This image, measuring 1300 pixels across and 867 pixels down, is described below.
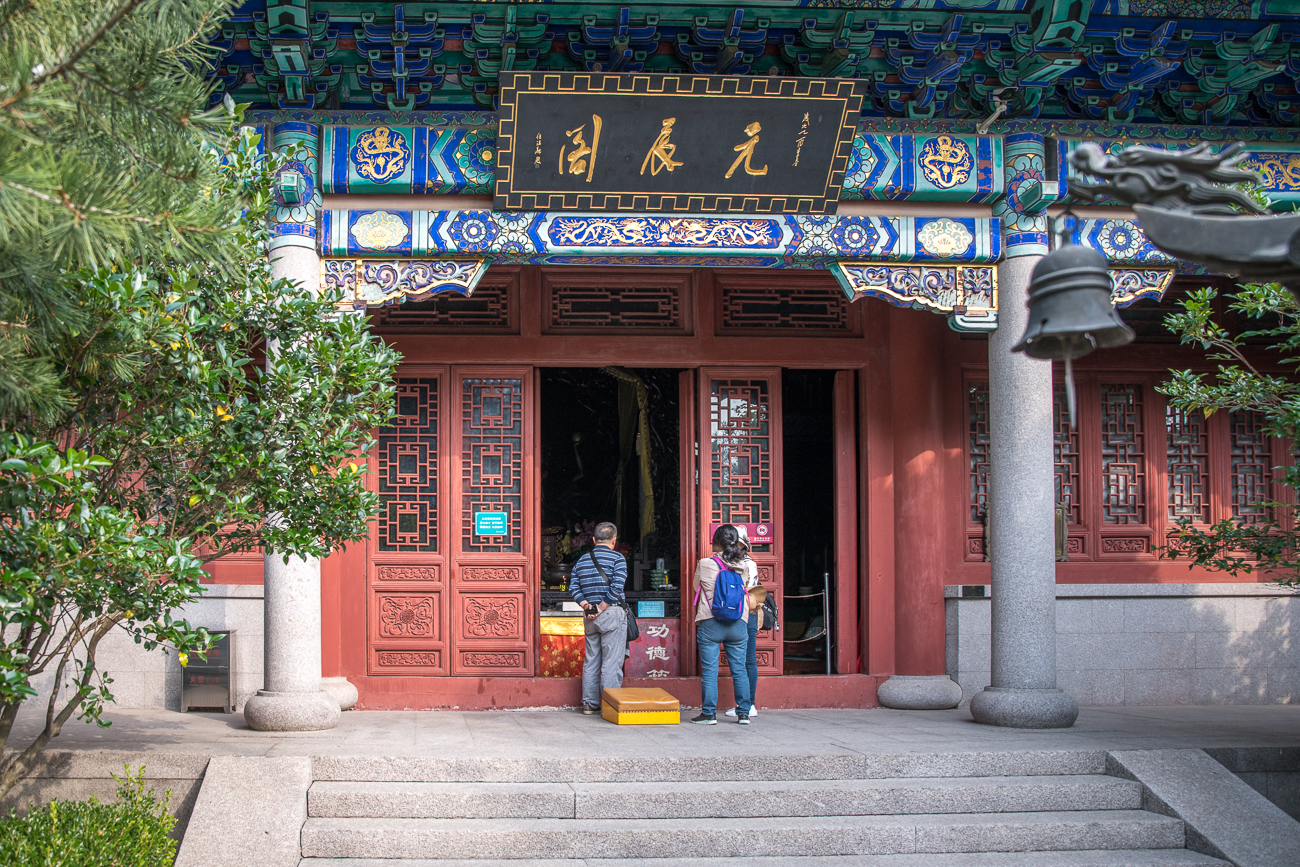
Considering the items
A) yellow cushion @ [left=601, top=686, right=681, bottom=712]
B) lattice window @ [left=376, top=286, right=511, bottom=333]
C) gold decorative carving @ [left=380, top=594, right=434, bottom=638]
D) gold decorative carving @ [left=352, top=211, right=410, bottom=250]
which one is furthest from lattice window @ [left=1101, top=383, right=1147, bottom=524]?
gold decorative carving @ [left=352, top=211, right=410, bottom=250]

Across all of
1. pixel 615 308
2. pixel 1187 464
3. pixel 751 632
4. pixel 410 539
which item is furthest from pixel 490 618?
pixel 1187 464

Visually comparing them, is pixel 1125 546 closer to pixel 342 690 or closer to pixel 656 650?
pixel 656 650

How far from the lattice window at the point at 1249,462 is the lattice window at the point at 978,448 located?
6.78 feet

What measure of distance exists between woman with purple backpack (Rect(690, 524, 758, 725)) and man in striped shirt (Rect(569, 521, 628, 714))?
24.8 inches

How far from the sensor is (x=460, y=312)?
8.87 metres

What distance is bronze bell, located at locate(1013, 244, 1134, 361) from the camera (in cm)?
331

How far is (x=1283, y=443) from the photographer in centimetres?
955

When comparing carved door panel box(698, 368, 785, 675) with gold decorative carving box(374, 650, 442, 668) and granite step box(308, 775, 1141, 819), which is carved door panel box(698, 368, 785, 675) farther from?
granite step box(308, 775, 1141, 819)

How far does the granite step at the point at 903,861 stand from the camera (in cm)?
555

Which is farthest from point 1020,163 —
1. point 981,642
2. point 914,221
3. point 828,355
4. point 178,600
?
point 178,600

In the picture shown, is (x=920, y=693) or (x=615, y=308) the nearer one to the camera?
(x=920, y=693)

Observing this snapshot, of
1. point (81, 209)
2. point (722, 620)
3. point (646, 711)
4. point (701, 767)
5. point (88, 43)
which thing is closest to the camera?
point (81, 209)

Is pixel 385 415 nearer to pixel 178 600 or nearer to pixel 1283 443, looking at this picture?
pixel 178 600

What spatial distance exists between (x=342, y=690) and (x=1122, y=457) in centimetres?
623
